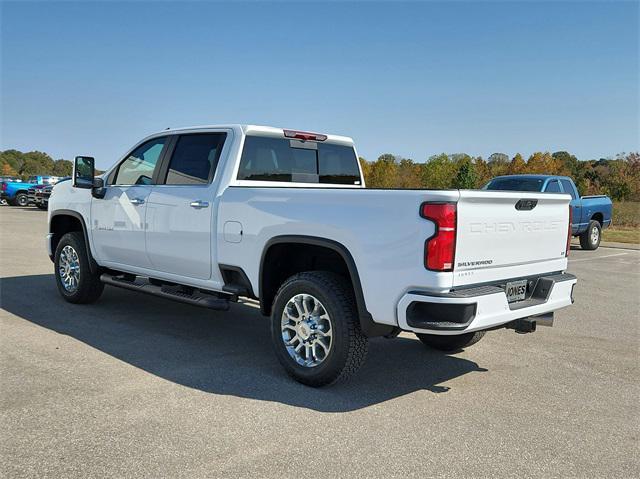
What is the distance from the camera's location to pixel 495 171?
73.4 m

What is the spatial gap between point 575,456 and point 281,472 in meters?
1.72

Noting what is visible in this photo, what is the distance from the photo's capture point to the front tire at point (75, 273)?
6.76m

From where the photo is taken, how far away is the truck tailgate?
373 centimetres

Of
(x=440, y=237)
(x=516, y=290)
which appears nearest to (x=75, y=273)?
(x=440, y=237)

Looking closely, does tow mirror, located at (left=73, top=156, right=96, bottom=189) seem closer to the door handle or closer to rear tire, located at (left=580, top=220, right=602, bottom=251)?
the door handle

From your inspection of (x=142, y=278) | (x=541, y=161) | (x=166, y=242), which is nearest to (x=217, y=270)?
(x=166, y=242)

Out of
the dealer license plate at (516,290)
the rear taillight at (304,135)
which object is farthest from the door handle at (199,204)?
the dealer license plate at (516,290)

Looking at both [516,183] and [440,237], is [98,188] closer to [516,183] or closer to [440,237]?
[440,237]

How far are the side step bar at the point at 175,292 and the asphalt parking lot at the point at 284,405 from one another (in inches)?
17.2

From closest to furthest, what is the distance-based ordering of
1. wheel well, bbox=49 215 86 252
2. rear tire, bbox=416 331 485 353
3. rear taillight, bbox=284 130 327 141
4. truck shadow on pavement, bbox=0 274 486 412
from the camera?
truck shadow on pavement, bbox=0 274 486 412 < rear tire, bbox=416 331 485 353 < rear taillight, bbox=284 130 327 141 < wheel well, bbox=49 215 86 252

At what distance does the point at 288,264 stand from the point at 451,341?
5.74 ft

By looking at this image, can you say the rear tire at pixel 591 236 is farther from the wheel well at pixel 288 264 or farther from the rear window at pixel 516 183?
the wheel well at pixel 288 264

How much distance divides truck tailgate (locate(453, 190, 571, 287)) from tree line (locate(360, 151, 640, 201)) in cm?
4584

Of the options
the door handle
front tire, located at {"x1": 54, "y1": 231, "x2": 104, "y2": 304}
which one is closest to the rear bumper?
the door handle
